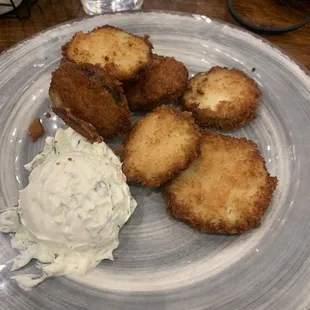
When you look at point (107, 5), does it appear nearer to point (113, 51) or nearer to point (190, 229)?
point (113, 51)

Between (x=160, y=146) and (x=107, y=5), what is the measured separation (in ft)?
4.28

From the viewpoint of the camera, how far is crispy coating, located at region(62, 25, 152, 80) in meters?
1.77

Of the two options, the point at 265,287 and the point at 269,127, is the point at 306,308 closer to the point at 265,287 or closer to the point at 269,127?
the point at 265,287

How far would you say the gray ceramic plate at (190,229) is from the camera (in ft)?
4.57

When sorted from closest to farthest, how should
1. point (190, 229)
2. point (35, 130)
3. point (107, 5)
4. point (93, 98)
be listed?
point (190, 229) → point (93, 98) → point (35, 130) → point (107, 5)

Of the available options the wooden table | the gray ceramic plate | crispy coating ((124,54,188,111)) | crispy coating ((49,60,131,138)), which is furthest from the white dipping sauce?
the wooden table

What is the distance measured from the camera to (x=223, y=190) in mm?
1578

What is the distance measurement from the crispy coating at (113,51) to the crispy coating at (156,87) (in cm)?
7

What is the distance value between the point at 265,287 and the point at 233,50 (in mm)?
1187

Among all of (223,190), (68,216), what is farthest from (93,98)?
(223,190)

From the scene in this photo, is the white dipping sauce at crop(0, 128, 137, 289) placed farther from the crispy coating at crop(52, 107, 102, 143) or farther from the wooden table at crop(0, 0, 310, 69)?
the wooden table at crop(0, 0, 310, 69)

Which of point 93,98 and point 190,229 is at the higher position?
point 93,98

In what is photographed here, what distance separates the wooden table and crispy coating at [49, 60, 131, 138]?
2.96 feet

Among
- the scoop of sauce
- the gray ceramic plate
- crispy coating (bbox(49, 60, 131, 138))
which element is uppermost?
crispy coating (bbox(49, 60, 131, 138))
